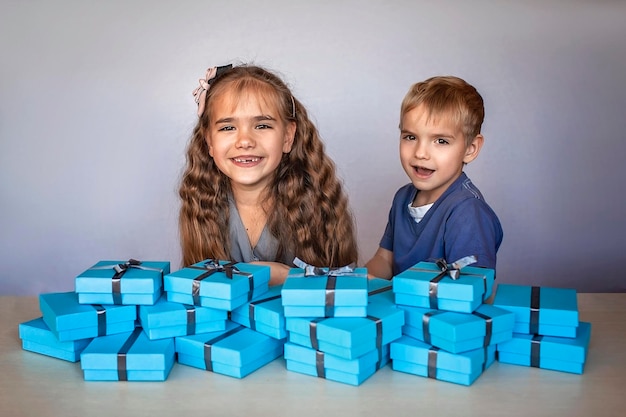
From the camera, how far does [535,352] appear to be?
4.53ft

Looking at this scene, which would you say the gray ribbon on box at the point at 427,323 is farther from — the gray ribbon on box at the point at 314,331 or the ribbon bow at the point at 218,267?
the ribbon bow at the point at 218,267

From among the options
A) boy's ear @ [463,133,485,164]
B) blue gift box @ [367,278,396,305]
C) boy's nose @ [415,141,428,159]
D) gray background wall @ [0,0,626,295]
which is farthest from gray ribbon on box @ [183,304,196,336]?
gray background wall @ [0,0,626,295]

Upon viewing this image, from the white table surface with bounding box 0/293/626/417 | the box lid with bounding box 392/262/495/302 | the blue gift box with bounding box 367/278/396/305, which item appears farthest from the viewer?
the blue gift box with bounding box 367/278/396/305

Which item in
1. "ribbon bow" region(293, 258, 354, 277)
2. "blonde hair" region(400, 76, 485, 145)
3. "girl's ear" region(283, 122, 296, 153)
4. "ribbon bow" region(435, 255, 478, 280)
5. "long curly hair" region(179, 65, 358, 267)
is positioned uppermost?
"blonde hair" region(400, 76, 485, 145)

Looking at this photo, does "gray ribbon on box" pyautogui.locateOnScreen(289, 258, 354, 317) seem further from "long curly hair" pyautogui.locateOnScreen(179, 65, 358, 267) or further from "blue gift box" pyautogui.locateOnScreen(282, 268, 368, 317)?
"long curly hair" pyautogui.locateOnScreen(179, 65, 358, 267)

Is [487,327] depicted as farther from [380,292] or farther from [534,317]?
[380,292]

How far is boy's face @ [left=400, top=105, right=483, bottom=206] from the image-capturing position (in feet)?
6.67

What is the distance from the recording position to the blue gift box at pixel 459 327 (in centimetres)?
129

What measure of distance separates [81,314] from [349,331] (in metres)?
0.57

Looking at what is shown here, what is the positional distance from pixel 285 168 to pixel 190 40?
5.23ft

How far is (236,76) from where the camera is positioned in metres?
2.13

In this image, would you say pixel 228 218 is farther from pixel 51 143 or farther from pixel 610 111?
pixel 610 111

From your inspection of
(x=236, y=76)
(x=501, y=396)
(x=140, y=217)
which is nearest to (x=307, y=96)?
(x=140, y=217)

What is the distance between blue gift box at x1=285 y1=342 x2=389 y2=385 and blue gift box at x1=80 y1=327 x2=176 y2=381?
0.84 feet
